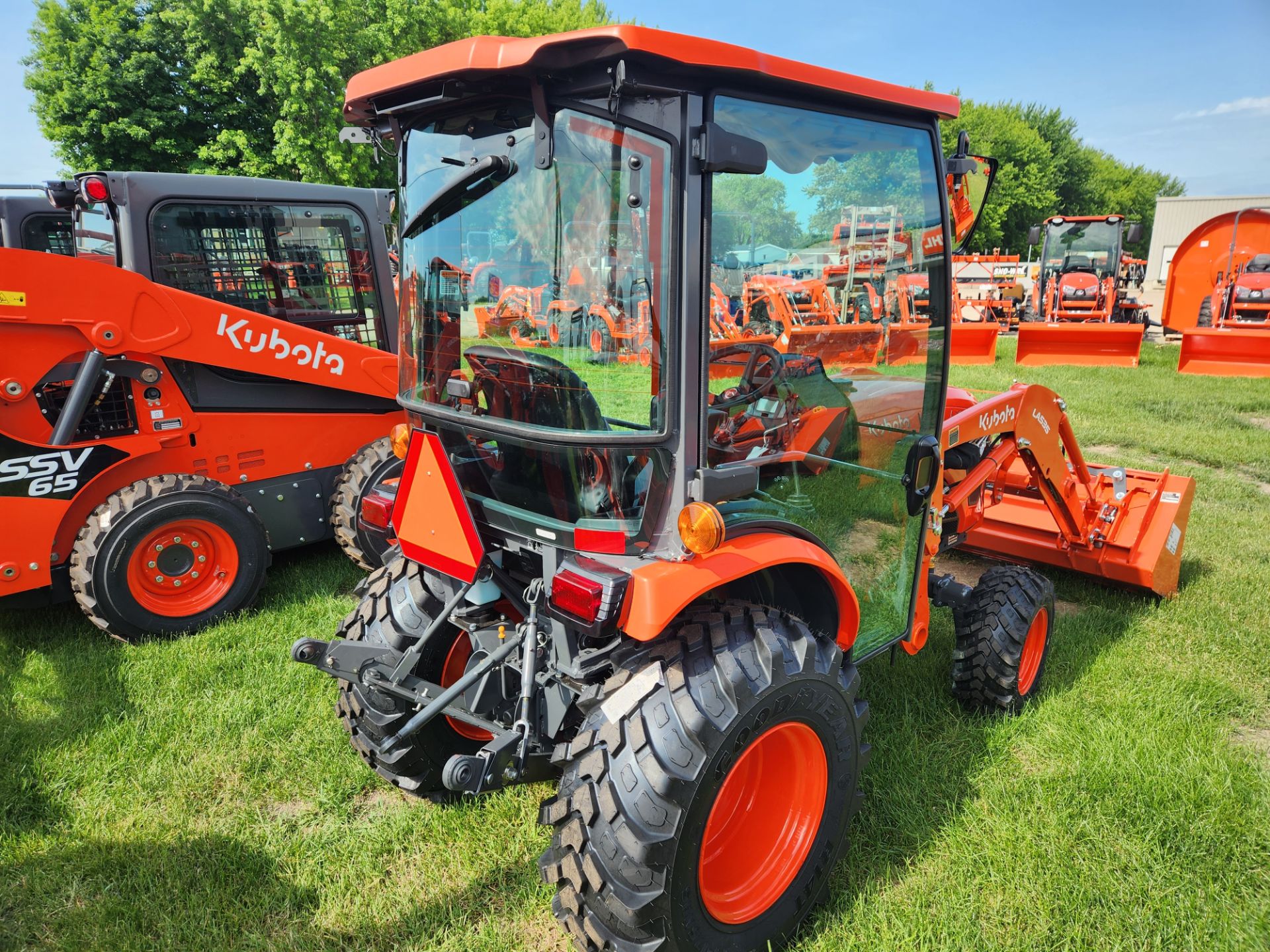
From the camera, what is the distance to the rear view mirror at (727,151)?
1792mm

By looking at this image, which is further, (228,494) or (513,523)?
(228,494)

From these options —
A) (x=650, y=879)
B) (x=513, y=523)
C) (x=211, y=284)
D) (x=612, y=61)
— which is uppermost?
(x=612, y=61)

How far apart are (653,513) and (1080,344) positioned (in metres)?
13.6

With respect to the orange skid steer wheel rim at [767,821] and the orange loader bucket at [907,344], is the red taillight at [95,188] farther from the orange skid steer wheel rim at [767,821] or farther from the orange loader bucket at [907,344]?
the orange skid steer wheel rim at [767,821]

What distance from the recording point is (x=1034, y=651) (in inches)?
136

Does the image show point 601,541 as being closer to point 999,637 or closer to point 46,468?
point 999,637

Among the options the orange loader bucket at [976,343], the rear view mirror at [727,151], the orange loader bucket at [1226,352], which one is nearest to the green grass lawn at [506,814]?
the rear view mirror at [727,151]

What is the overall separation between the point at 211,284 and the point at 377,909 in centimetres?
365

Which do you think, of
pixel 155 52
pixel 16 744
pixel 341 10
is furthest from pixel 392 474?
pixel 155 52

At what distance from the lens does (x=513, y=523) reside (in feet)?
7.57

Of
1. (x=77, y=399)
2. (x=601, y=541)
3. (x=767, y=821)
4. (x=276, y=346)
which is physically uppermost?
(x=276, y=346)

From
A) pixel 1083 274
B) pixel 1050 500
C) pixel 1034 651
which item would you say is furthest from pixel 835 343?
pixel 1083 274

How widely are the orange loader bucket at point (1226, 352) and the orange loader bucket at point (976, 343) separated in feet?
8.84

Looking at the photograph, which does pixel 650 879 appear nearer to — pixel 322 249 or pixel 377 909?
pixel 377 909
